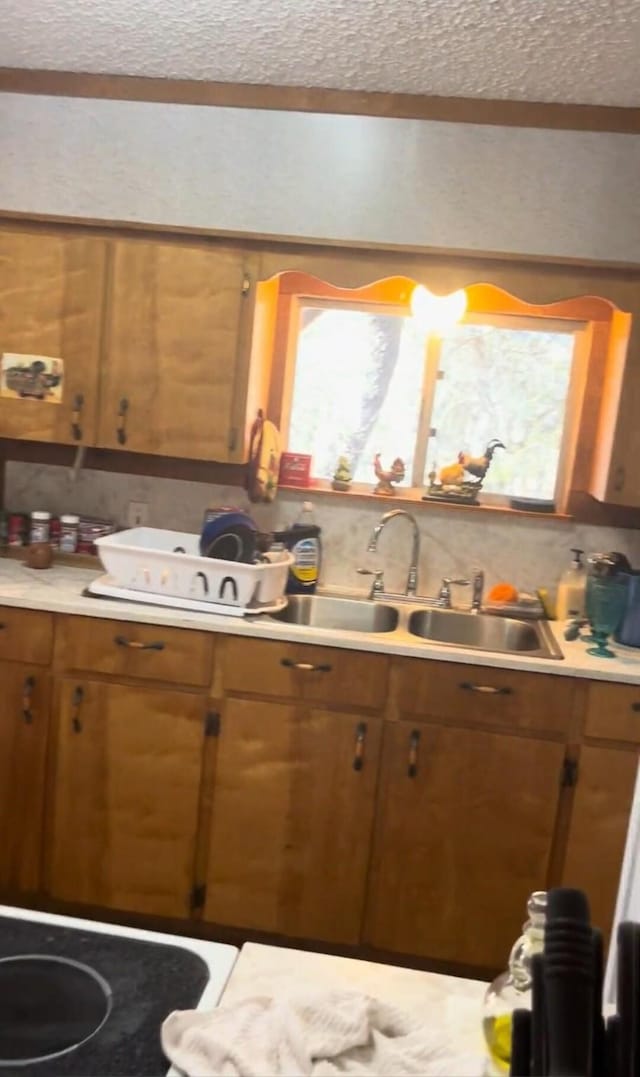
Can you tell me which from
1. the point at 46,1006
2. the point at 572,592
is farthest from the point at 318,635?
the point at 46,1006

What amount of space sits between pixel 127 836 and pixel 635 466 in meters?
1.80

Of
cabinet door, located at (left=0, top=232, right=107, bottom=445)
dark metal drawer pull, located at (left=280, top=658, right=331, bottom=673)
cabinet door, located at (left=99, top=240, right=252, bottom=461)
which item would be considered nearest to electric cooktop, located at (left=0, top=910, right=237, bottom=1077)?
dark metal drawer pull, located at (left=280, top=658, right=331, bottom=673)

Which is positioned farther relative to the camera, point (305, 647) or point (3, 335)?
point (3, 335)

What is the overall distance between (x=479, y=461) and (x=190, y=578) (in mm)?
1034

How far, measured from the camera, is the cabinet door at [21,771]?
2.61 m

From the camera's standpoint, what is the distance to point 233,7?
85.0 inches

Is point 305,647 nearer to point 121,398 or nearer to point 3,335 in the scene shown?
point 121,398

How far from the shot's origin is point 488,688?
2445 mm

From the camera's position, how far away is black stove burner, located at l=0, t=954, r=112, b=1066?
2.86 ft

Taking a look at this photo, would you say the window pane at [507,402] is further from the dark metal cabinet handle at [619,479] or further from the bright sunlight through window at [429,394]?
the dark metal cabinet handle at [619,479]

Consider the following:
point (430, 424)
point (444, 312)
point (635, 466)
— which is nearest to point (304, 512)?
point (430, 424)

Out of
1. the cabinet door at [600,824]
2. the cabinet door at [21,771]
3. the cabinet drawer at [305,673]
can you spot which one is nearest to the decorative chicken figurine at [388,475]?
the cabinet drawer at [305,673]

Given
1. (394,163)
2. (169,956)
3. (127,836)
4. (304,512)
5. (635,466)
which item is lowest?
(127,836)

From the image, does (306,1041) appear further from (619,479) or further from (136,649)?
(619,479)
